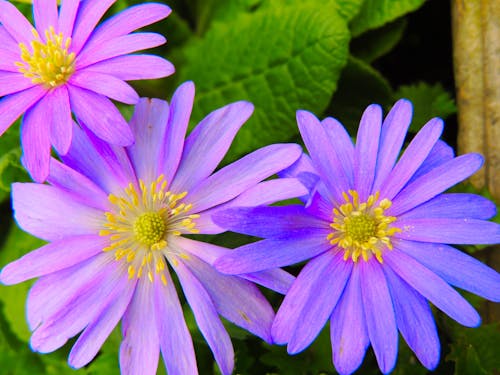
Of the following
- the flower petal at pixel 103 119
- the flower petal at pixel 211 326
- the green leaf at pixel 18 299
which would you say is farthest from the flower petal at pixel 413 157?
the green leaf at pixel 18 299

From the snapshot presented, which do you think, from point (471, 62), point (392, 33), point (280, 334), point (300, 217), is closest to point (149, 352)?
point (280, 334)

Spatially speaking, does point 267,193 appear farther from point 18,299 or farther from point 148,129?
point 18,299

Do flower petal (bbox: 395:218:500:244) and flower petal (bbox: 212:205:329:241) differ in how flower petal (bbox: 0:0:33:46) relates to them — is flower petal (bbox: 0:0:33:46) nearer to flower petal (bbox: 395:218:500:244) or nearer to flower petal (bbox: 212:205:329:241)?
flower petal (bbox: 212:205:329:241)

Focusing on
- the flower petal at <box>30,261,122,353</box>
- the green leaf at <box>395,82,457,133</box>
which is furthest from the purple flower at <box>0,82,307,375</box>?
the green leaf at <box>395,82,457,133</box>

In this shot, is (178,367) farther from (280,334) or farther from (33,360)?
(33,360)

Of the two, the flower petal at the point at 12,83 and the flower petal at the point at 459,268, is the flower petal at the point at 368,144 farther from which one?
the flower petal at the point at 12,83

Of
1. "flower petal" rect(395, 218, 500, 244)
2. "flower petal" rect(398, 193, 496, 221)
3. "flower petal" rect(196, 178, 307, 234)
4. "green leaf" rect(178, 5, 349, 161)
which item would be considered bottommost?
"flower petal" rect(196, 178, 307, 234)
